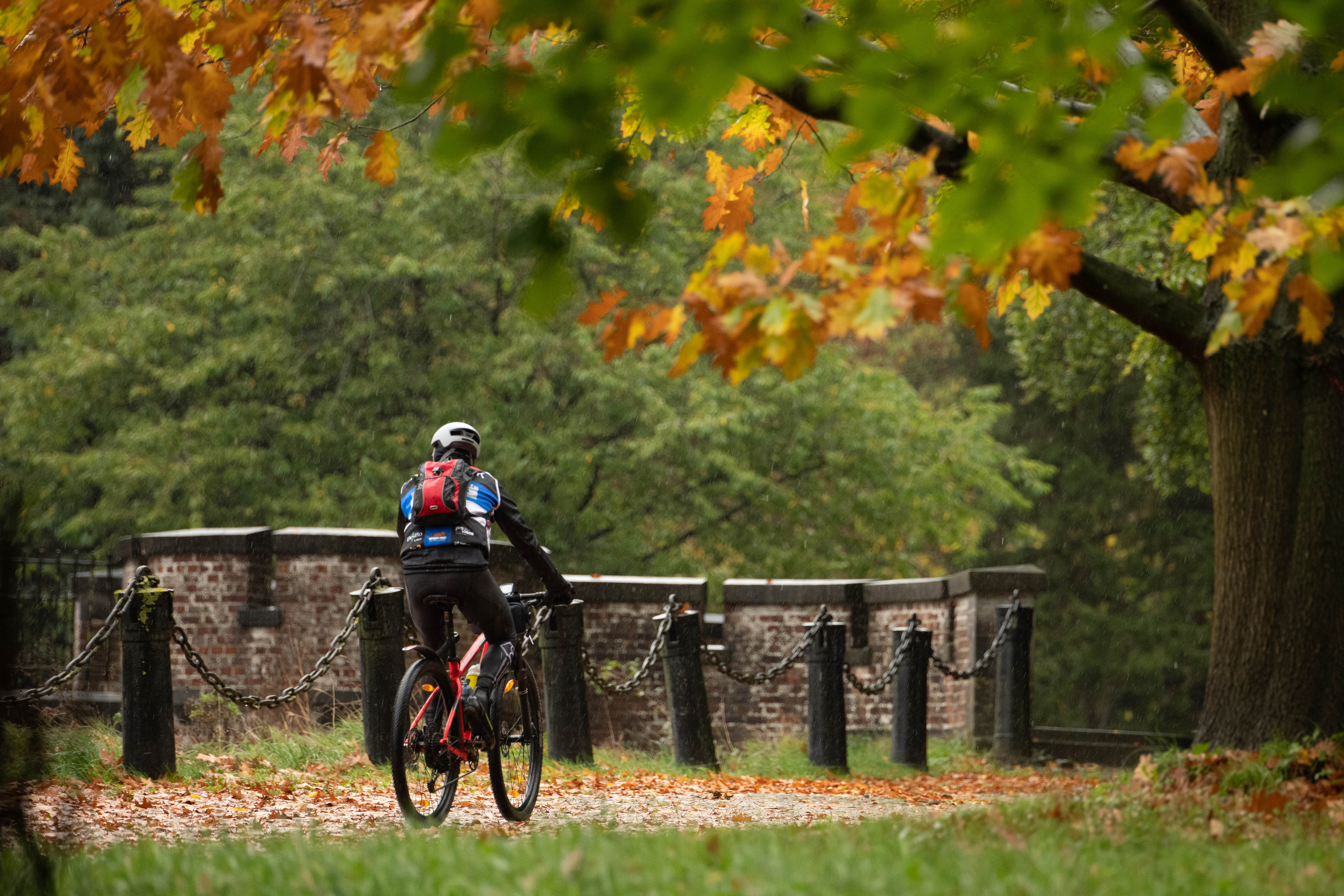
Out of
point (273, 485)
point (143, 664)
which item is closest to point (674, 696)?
point (143, 664)

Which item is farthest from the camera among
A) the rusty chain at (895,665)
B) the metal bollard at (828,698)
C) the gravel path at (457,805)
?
the rusty chain at (895,665)

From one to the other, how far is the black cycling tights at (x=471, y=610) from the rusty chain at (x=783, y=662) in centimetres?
376

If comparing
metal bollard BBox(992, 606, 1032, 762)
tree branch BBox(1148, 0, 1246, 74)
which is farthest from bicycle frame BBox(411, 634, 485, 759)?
metal bollard BBox(992, 606, 1032, 762)

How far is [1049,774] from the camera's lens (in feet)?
37.4

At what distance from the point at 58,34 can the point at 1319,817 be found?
6.04 metres

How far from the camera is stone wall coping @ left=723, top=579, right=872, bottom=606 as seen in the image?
12984mm

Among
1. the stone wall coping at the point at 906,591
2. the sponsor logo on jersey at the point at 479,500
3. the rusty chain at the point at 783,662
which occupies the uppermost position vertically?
the sponsor logo on jersey at the point at 479,500

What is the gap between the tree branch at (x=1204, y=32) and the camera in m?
6.01

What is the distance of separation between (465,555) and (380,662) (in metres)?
2.54

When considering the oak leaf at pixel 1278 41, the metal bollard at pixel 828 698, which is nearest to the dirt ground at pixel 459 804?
the metal bollard at pixel 828 698

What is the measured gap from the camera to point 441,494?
625 cm

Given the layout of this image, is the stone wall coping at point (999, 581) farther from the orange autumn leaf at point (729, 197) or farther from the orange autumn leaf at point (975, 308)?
the orange autumn leaf at point (975, 308)

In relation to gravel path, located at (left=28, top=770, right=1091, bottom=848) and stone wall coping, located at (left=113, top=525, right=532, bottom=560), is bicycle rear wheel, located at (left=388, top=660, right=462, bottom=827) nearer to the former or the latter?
gravel path, located at (left=28, top=770, right=1091, bottom=848)

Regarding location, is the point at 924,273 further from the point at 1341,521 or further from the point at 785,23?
the point at 1341,521
